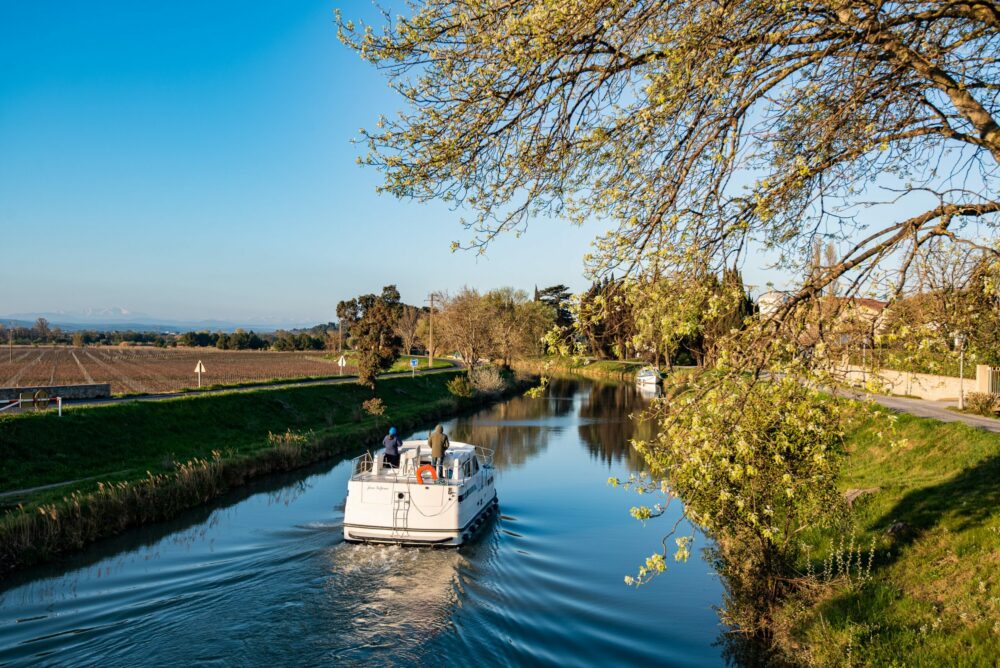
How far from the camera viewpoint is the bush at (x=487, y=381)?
60797mm

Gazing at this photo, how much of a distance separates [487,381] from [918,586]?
5100 cm

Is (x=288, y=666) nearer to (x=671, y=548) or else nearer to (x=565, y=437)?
(x=671, y=548)

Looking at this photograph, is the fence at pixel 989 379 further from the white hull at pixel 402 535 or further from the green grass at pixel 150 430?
the green grass at pixel 150 430

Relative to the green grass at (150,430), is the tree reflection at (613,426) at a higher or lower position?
lower

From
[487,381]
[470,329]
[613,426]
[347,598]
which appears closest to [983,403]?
[613,426]

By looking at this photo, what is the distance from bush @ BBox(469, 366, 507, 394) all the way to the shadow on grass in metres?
45.4

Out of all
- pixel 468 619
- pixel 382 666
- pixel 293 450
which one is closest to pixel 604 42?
pixel 382 666

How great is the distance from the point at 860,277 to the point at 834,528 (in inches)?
412

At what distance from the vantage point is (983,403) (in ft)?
86.1

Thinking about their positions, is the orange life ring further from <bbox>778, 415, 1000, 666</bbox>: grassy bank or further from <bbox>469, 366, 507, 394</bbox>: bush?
<bbox>469, 366, 507, 394</bbox>: bush

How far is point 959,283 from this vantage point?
7844 millimetres

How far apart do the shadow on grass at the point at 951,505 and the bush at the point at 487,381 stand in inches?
1788

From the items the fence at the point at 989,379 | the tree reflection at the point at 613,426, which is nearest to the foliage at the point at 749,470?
the tree reflection at the point at 613,426

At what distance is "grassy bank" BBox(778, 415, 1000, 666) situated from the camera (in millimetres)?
9094
